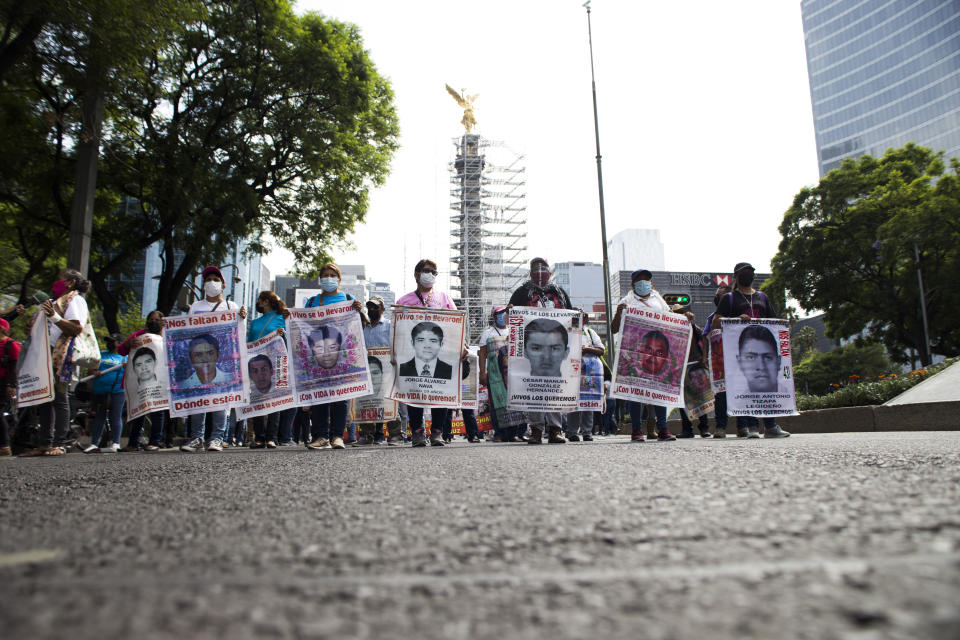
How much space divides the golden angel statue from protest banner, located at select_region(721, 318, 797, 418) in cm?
8774

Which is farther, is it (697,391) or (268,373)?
(697,391)

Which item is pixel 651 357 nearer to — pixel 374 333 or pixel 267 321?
pixel 374 333

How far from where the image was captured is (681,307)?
9906 millimetres

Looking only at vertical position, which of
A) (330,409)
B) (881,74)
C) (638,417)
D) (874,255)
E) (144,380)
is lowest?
(638,417)

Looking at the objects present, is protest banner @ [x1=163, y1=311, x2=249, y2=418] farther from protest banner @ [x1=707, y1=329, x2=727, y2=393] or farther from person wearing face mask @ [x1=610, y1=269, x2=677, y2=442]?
protest banner @ [x1=707, y1=329, x2=727, y2=393]

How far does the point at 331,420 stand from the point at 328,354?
2.58ft

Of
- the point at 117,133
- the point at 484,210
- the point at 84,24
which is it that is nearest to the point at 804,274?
the point at 117,133

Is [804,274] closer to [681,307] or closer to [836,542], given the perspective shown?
[681,307]

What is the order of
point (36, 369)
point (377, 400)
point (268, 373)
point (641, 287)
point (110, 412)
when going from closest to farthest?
point (36, 369) → point (268, 373) → point (641, 287) → point (110, 412) → point (377, 400)

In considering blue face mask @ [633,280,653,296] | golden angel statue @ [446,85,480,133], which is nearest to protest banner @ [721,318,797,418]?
blue face mask @ [633,280,653,296]

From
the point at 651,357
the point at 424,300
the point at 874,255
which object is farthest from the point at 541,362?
the point at 874,255

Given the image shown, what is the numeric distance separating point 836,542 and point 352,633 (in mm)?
1256

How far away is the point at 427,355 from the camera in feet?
26.4

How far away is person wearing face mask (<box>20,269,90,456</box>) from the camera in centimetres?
781
